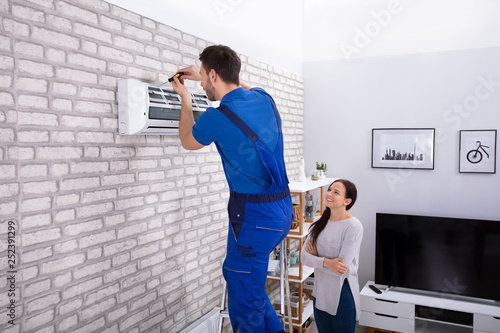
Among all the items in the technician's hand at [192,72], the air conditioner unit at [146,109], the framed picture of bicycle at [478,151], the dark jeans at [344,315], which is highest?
the technician's hand at [192,72]

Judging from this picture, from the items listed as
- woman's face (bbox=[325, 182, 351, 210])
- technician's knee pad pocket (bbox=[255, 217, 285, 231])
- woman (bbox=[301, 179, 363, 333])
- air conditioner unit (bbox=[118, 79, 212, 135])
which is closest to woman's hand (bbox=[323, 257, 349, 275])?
woman (bbox=[301, 179, 363, 333])

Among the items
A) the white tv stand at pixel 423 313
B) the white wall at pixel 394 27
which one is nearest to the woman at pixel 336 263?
the white tv stand at pixel 423 313

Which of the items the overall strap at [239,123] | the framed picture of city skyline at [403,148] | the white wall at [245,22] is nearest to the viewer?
the overall strap at [239,123]

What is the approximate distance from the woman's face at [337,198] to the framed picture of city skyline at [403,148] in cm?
154

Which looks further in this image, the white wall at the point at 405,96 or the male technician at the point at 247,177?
the white wall at the point at 405,96

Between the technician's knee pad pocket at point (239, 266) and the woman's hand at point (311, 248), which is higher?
the technician's knee pad pocket at point (239, 266)

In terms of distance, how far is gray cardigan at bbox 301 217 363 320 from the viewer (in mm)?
2824

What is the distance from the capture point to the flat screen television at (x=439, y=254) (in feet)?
12.4

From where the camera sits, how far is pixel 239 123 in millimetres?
1983

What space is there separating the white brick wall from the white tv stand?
1.92 metres

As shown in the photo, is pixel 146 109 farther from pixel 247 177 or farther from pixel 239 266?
pixel 239 266

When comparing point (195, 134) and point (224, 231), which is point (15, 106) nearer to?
point (195, 134)

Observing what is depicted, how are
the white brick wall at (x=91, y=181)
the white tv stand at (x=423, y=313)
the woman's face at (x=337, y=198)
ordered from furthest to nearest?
1. the white tv stand at (x=423, y=313)
2. the woman's face at (x=337, y=198)
3. the white brick wall at (x=91, y=181)

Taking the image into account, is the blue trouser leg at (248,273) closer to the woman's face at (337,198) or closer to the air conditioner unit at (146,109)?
the air conditioner unit at (146,109)
